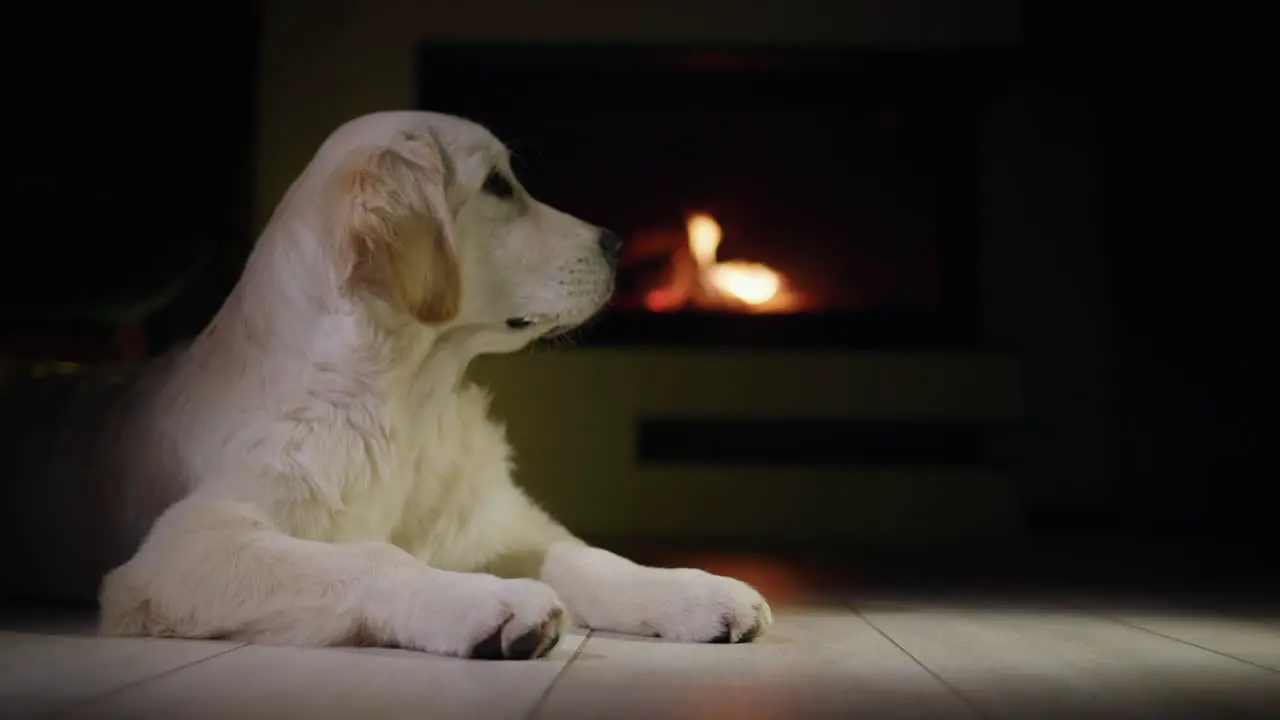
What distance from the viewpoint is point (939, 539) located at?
4.01 metres

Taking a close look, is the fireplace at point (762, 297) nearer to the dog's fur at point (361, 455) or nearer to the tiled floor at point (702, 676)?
the dog's fur at point (361, 455)

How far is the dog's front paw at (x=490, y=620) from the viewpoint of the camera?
4.77 ft

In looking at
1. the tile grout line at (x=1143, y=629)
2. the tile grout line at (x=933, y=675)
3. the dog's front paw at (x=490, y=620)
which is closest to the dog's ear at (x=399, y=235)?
the dog's front paw at (x=490, y=620)

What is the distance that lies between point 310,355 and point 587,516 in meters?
2.25

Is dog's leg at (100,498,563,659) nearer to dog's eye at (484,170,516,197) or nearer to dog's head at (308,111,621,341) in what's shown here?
dog's head at (308,111,621,341)

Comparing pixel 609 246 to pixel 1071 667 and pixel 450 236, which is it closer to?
pixel 450 236

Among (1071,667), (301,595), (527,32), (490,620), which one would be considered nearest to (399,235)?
(301,595)

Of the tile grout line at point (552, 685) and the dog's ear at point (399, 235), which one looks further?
the dog's ear at point (399, 235)

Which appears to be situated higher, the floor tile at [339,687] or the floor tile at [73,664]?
the floor tile at [339,687]

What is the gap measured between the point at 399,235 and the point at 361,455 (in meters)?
0.33

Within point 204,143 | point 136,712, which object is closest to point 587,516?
point 204,143

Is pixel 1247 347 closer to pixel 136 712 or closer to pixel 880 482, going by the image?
pixel 880 482

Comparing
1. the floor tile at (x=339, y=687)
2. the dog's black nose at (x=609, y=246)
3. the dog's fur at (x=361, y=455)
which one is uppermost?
the dog's black nose at (x=609, y=246)

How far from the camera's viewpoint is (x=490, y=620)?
1.45 meters
